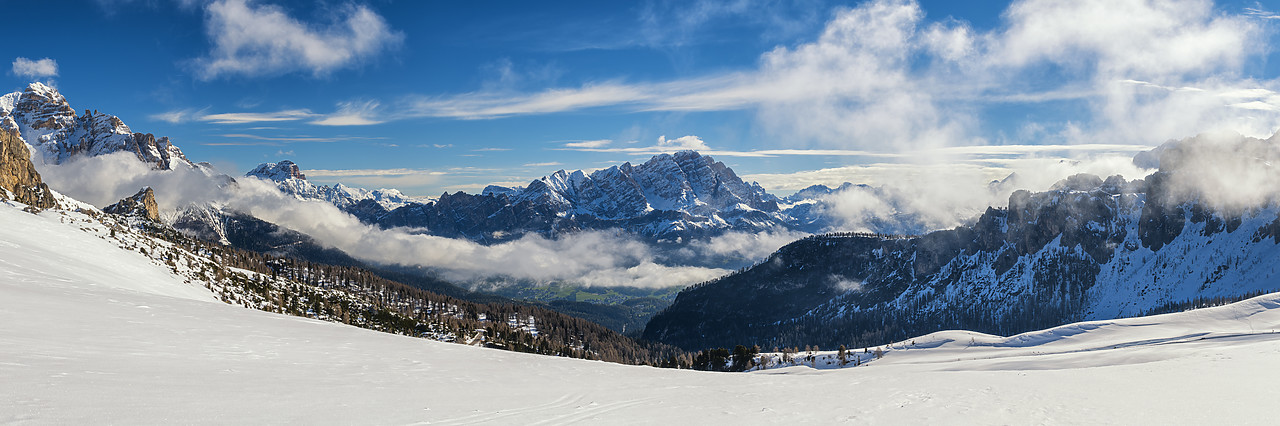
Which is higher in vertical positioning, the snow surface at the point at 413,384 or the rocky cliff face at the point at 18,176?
the rocky cliff face at the point at 18,176

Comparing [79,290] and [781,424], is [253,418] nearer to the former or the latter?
[781,424]

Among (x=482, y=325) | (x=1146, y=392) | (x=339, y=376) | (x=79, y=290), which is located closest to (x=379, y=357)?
(x=339, y=376)

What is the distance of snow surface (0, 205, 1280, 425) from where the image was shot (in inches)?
681

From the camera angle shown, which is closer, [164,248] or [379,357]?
[379,357]

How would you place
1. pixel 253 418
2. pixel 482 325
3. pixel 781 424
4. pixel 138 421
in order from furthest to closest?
pixel 482 325
pixel 781 424
pixel 253 418
pixel 138 421

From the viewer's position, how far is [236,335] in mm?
31688

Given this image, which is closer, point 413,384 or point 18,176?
point 413,384

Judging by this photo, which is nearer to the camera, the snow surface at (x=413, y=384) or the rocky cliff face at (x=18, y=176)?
the snow surface at (x=413, y=384)

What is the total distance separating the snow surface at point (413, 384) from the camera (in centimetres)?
1730

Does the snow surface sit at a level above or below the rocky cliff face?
below

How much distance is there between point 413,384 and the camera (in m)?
25.4

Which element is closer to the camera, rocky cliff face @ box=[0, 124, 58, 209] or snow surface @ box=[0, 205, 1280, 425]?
snow surface @ box=[0, 205, 1280, 425]

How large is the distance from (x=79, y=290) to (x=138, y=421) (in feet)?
128

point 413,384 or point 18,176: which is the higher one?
point 18,176
